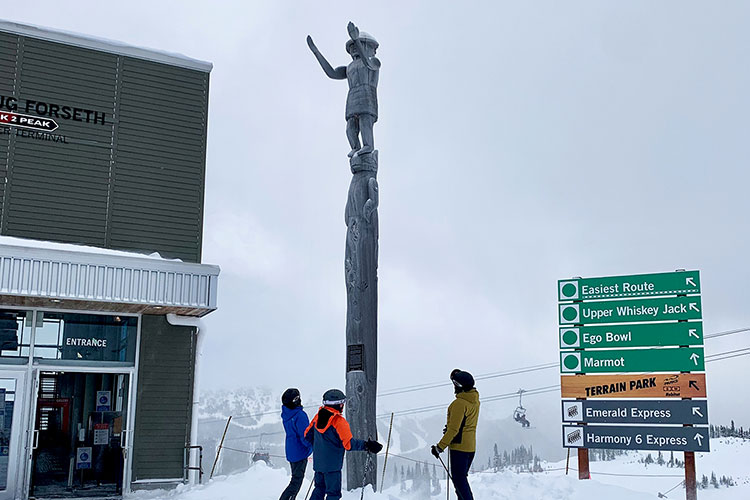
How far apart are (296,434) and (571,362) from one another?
18.4ft

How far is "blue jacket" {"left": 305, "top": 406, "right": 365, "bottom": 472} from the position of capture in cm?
829

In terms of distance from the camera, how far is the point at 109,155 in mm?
14320

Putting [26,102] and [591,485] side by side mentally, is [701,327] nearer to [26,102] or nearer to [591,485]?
[591,485]

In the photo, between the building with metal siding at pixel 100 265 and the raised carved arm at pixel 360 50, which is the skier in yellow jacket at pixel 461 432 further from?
the building with metal siding at pixel 100 265

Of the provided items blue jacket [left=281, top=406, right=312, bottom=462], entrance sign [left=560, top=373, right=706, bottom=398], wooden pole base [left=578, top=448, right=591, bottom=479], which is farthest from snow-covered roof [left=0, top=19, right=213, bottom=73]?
wooden pole base [left=578, top=448, right=591, bottom=479]

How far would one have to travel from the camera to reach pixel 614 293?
1291 centimetres

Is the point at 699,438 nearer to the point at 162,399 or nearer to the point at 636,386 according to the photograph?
the point at 636,386

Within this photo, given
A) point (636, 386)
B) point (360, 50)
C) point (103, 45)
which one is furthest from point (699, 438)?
point (103, 45)

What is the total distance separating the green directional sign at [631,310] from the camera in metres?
12.2

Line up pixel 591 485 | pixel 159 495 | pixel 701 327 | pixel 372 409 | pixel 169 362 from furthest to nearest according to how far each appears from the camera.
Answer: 1. pixel 169 362
2. pixel 159 495
3. pixel 701 327
4. pixel 591 485
5. pixel 372 409

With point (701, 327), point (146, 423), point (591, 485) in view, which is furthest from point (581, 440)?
point (146, 423)

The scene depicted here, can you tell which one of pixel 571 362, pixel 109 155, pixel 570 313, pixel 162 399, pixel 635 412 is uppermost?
pixel 109 155

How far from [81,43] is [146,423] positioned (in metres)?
6.80

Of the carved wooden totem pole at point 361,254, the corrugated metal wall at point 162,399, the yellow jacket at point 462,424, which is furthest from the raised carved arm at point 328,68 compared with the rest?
the corrugated metal wall at point 162,399
